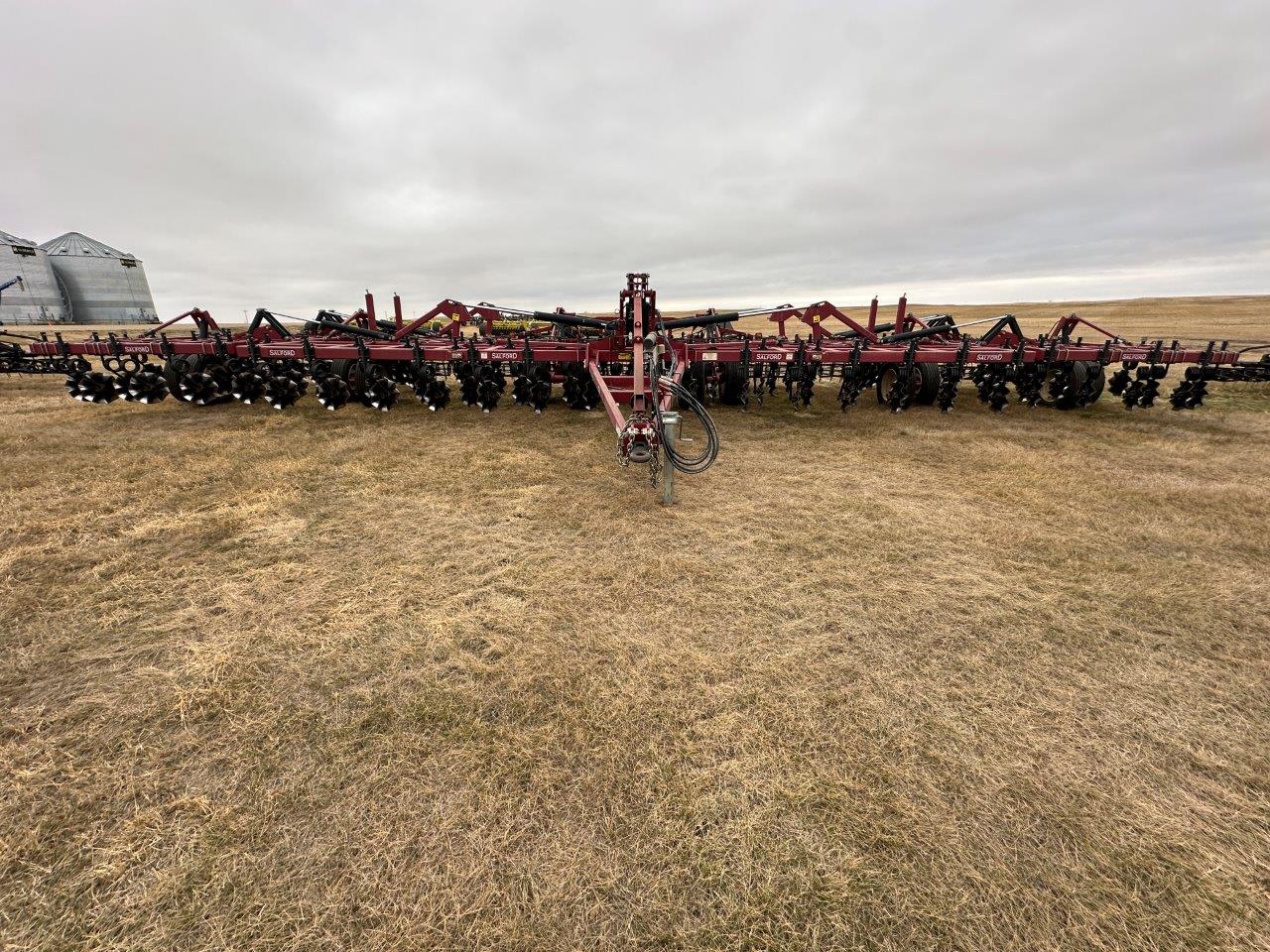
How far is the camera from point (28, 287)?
1996 inches

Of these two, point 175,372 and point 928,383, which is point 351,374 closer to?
point 175,372

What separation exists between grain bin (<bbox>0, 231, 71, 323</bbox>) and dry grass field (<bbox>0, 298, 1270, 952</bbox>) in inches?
2834

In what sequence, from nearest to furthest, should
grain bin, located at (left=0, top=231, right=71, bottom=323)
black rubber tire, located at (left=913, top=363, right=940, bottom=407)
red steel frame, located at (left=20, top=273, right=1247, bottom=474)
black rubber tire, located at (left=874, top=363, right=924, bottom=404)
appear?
red steel frame, located at (left=20, top=273, right=1247, bottom=474) < black rubber tire, located at (left=913, top=363, right=940, bottom=407) < black rubber tire, located at (left=874, top=363, right=924, bottom=404) < grain bin, located at (left=0, top=231, right=71, bottom=323)

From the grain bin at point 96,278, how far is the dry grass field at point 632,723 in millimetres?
77134

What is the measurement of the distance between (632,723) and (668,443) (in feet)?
11.1

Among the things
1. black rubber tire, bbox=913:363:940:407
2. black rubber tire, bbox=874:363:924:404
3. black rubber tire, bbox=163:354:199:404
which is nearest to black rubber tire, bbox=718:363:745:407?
black rubber tire, bbox=874:363:924:404

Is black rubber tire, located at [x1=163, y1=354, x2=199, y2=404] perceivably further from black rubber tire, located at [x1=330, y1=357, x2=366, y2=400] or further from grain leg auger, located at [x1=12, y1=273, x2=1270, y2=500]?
black rubber tire, located at [x1=330, y1=357, x2=366, y2=400]

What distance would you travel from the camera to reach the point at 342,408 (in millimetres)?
11555

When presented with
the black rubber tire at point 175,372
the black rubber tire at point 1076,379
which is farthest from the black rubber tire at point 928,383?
the black rubber tire at point 175,372

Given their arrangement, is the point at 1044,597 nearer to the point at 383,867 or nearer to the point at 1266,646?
the point at 1266,646

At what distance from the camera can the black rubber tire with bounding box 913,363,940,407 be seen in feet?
38.2

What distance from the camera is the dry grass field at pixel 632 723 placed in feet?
6.51

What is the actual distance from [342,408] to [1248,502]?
15259mm

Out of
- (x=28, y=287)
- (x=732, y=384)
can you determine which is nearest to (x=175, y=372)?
(x=732, y=384)
